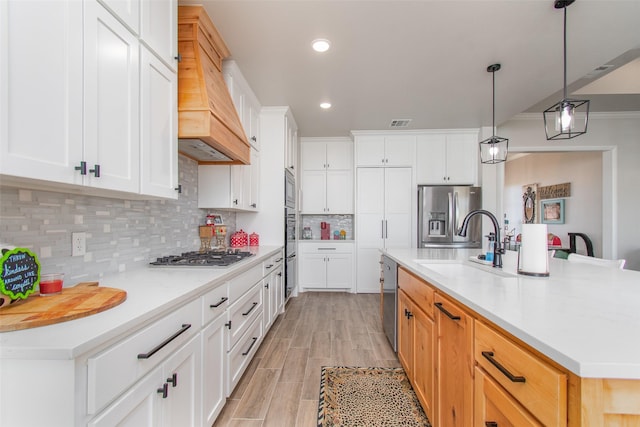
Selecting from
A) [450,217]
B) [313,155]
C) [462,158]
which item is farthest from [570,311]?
[313,155]

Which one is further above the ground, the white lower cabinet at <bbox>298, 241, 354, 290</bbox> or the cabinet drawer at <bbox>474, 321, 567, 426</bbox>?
the cabinet drawer at <bbox>474, 321, 567, 426</bbox>

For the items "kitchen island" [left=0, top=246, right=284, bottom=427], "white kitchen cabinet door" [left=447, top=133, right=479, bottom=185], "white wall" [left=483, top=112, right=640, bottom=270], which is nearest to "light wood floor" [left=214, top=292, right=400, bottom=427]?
"kitchen island" [left=0, top=246, right=284, bottom=427]

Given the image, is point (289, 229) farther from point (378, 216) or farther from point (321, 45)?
point (321, 45)

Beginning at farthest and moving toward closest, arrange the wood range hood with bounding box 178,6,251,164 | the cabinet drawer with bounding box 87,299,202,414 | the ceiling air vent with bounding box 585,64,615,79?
the ceiling air vent with bounding box 585,64,615,79
the wood range hood with bounding box 178,6,251,164
the cabinet drawer with bounding box 87,299,202,414

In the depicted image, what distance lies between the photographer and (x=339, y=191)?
16.3 ft

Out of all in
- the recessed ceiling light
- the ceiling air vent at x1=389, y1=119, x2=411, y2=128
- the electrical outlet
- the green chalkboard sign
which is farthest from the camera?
the ceiling air vent at x1=389, y1=119, x2=411, y2=128

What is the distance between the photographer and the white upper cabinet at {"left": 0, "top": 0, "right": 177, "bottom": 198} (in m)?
0.82

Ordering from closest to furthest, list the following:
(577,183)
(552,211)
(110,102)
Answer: (110,102)
(577,183)
(552,211)

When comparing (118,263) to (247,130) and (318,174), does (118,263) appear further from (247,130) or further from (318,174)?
(318,174)

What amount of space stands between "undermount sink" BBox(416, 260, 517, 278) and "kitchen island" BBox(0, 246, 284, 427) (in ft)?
4.25

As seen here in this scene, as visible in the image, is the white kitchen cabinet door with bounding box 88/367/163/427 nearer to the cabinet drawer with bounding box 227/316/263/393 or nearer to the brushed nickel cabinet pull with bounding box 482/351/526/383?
the cabinet drawer with bounding box 227/316/263/393

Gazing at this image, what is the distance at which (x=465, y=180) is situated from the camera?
14.9ft

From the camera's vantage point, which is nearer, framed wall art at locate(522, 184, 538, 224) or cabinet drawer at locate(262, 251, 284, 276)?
cabinet drawer at locate(262, 251, 284, 276)

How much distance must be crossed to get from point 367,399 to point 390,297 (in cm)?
88
